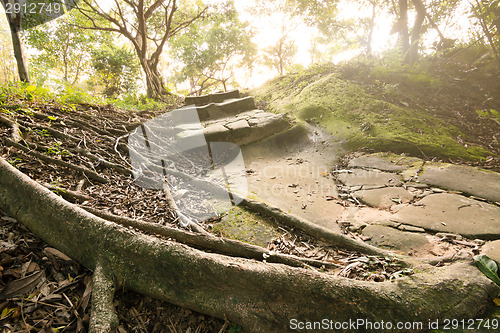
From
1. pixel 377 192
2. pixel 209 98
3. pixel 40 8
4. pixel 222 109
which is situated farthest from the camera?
pixel 209 98

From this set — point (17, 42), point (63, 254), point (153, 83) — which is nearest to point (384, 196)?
point (63, 254)

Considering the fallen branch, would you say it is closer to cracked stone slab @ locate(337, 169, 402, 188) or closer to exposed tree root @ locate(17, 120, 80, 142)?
exposed tree root @ locate(17, 120, 80, 142)

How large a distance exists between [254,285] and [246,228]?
1071 mm

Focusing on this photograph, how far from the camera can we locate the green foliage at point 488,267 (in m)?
1.62

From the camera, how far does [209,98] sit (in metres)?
8.41

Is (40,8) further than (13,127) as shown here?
Yes

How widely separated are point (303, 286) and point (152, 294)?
3.48ft

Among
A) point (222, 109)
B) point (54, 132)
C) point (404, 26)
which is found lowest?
point (54, 132)

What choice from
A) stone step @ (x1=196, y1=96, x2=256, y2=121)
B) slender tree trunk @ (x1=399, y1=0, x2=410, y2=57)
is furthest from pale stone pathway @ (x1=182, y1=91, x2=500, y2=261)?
slender tree trunk @ (x1=399, y1=0, x2=410, y2=57)

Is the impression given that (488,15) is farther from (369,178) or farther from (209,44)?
(209,44)

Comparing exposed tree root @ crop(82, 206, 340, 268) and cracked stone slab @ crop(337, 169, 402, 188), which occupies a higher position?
exposed tree root @ crop(82, 206, 340, 268)

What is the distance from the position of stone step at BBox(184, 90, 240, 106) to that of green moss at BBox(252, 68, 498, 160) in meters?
1.73

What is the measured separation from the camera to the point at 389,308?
4.50 feet

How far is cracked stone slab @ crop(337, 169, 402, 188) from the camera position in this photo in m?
3.73
